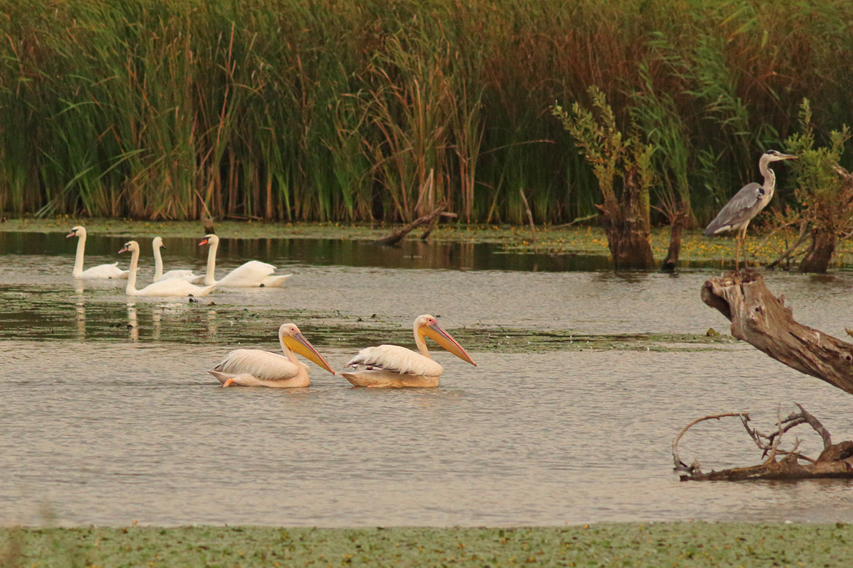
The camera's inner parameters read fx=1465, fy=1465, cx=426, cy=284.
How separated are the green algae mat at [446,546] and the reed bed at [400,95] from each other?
15.4m

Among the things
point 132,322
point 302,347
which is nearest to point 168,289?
point 132,322

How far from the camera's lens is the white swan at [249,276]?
14.6 m

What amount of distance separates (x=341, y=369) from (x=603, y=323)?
3335mm

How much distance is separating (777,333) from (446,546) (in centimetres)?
212

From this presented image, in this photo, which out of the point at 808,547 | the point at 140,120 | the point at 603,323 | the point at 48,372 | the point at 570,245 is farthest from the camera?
the point at 140,120

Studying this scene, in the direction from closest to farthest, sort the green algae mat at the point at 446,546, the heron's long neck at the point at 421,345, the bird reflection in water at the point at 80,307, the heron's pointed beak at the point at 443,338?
the green algae mat at the point at 446,546, the heron's long neck at the point at 421,345, the heron's pointed beak at the point at 443,338, the bird reflection in water at the point at 80,307

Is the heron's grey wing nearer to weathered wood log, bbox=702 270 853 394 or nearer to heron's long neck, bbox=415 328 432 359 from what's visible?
heron's long neck, bbox=415 328 432 359

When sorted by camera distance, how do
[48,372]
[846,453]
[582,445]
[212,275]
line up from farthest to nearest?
[212,275], [48,372], [582,445], [846,453]

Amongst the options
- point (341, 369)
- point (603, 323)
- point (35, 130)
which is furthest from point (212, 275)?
point (35, 130)

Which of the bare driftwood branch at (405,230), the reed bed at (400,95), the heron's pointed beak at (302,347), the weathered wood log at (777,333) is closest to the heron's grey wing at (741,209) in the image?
the bare driftwood branch at (405,230)

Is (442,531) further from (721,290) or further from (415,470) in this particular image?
(721,290)

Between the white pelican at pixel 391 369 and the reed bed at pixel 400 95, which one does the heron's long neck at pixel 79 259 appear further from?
the white pelican at pixel 391 369

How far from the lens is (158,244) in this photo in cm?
1531

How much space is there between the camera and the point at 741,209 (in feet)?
50.4
